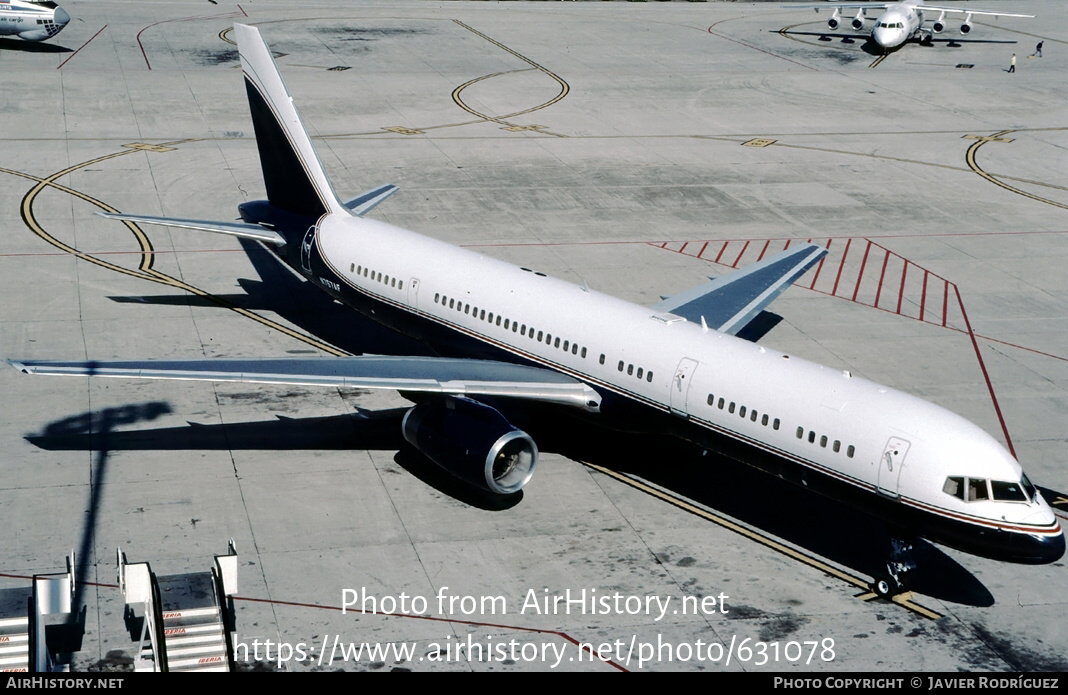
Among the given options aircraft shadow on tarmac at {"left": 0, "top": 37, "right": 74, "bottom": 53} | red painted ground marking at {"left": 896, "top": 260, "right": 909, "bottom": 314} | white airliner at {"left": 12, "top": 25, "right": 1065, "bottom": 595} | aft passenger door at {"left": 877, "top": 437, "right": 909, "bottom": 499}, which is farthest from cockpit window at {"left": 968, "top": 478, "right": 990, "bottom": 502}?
aircraft shadow on tarmac at {"left": 0, "top": 37, "right": 74, "bottom": 53}

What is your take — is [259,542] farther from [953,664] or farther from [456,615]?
[953,664]

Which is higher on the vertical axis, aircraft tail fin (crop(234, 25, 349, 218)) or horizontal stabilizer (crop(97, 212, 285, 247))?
aircraft tail fin (crop(234, 25, 349, 218))

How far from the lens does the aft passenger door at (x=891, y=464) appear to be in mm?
24453

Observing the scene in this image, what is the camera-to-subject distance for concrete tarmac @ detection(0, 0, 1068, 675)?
80.2 ft

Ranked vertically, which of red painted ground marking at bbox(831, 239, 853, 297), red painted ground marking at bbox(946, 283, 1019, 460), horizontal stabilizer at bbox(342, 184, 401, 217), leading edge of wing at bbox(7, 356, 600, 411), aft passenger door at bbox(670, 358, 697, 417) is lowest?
red painted ground marking at bbox(831, 239, 853, 297)

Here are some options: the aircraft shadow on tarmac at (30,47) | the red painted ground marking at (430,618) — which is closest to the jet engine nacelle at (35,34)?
the aircraft shadow on tarmac at (30,47)

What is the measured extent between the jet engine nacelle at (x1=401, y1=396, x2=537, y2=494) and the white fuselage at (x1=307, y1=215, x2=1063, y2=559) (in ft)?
9.72

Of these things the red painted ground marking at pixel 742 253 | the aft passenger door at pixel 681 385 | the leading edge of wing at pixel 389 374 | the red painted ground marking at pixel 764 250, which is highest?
the aft passenger door at pixel 681 385

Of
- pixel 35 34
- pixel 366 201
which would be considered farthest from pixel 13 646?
pixel 35 34

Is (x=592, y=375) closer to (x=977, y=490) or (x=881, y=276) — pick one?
(x=977, y=490)

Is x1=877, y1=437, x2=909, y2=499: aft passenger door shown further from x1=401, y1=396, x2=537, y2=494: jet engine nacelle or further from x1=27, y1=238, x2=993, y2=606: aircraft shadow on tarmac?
x1=401, y1=396, x2=537, y2=494: jet engine nacelle

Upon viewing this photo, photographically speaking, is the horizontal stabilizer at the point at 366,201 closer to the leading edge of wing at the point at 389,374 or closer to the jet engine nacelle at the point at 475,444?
the leading edge of wing at the point at 389,374

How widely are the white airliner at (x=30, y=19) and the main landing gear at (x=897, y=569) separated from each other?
67.5m

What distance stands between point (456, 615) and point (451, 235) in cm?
2615
